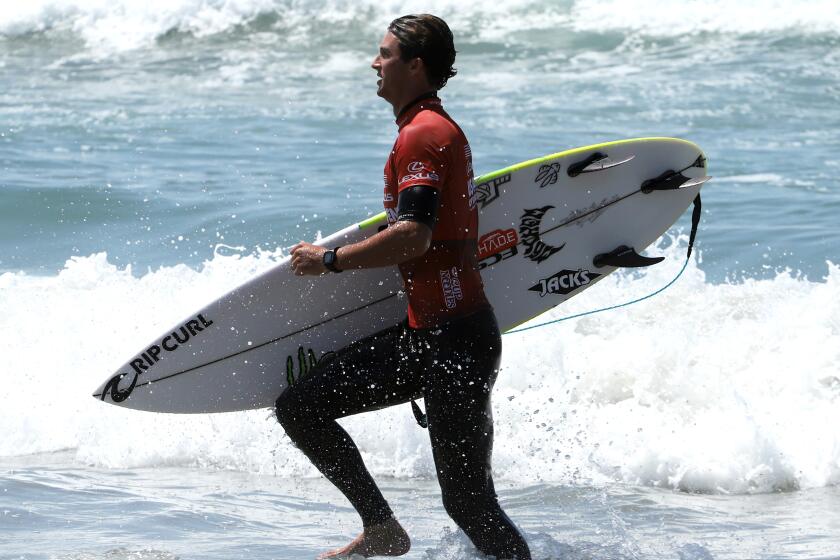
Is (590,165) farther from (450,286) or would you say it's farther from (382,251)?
(382,251)

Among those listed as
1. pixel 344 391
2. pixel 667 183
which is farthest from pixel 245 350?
pixel 667 183

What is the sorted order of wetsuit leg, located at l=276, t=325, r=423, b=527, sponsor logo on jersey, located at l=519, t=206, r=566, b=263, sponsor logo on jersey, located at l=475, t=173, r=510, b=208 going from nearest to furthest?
wetsuit leg, located at l=276, t=325, r=423, b=527 → sponsor logo on jersey, located at l=475, t=173, r=510, b=208 → sponsor logo on jersey, located at l=519, t=206, r=566, b=263

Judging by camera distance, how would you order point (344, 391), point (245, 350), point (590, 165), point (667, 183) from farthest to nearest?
point (667, 183), point (590, 165), point (245, 350), point (344, 391)

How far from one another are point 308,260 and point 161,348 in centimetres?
106

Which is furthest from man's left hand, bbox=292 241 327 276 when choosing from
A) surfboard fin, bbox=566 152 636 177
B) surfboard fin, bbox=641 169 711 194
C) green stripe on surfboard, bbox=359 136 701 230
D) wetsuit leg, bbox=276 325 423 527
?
surfboard fin, bbox=641 169 711 194

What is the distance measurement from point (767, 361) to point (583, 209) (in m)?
2.96

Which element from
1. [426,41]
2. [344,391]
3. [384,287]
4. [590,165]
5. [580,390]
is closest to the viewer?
[426,41]

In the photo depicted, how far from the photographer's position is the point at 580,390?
A: 6707 millimetres

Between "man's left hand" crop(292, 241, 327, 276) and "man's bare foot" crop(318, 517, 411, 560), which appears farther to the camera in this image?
"man's bare foot" crop(318, 517, 411, 560)

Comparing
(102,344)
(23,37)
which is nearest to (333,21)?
(23,37)

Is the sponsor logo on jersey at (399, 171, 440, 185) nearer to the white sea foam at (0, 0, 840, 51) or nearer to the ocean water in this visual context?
the ocean water

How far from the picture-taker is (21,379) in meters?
6.94

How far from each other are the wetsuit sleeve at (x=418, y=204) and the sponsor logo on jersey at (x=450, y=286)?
0.66 ft

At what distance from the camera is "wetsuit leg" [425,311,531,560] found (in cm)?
325
